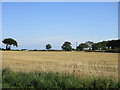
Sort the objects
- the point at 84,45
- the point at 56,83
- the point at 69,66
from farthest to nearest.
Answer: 1. the point at 84,45
2. the point at 69,66
3. the point at 56,83

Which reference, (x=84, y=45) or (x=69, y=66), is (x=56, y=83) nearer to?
(x=69, y=66)

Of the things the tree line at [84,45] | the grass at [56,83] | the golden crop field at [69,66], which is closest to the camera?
the grass at [56,83]

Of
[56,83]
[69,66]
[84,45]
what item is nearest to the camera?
[56,83]

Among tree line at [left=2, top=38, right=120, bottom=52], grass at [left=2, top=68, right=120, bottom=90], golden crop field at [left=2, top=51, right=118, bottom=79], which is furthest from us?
tree line at [left=2, top=38, right=120, bottom=52]

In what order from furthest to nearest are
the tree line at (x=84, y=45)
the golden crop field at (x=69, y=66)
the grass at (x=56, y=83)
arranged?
the tree line at (x=84, y=45), the golden crop field at (x=69, y=66), the grass at (x=56, y=83)

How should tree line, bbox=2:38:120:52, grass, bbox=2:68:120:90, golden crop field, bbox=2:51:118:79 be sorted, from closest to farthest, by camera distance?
grass, bbox=2:68:120:90
golden crop field, bbox=2:51:118:79
tree line, bbox=2:38:120:52

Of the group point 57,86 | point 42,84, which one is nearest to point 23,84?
point 42,84

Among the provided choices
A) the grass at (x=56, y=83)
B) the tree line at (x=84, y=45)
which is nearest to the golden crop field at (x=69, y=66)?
the grass at (x=56, y=83)

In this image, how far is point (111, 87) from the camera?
8.01 metres

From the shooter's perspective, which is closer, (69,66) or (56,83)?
(56,83)

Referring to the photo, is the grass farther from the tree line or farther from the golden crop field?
the tree line

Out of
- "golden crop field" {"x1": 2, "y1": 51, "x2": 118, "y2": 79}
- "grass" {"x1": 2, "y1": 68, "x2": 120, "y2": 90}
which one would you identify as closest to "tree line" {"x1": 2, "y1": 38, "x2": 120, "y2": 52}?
"golden crop field" {"x1": 2, "y1": 51, "x2": 118, "y2": 79}

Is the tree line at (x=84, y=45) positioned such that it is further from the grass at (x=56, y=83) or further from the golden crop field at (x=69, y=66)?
the grass at (x=56, y=83)

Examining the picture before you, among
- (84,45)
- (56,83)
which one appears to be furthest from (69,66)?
(84,45)
